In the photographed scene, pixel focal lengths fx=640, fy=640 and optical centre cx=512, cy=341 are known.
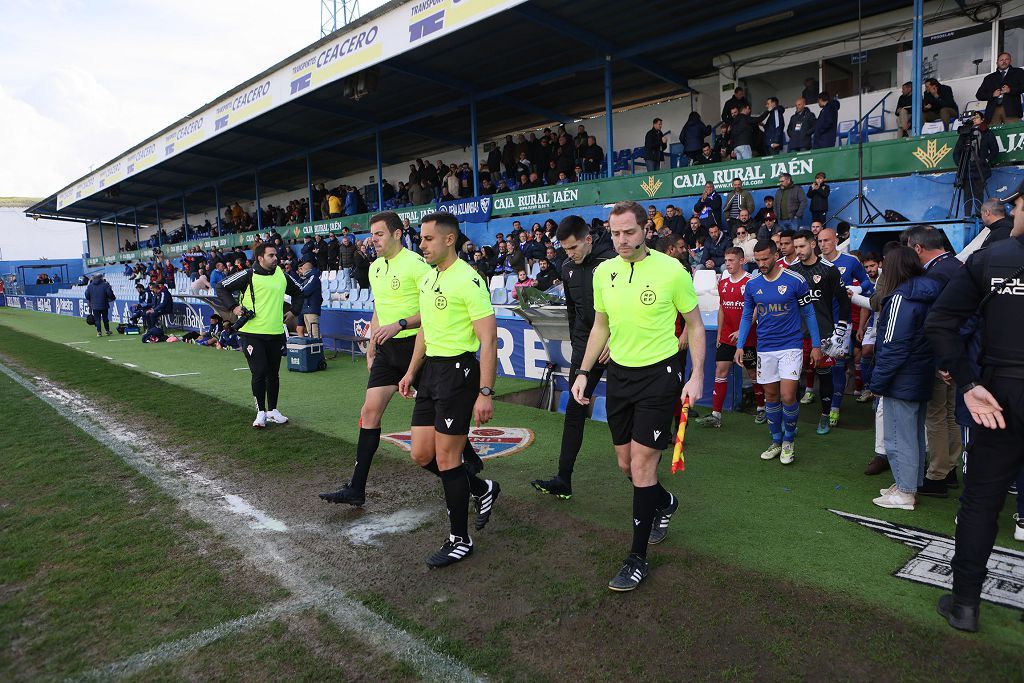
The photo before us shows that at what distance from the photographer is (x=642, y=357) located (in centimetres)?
351

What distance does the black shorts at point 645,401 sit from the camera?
3.40m

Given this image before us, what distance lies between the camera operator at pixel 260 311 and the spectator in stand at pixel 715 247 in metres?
7.52

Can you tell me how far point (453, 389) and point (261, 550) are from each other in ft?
5.26

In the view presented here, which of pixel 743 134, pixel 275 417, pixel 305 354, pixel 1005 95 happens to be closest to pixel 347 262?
pixel 305 354

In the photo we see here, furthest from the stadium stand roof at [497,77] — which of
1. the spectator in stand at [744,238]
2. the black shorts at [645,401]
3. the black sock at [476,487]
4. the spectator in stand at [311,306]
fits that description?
the black shorts at [645,401]

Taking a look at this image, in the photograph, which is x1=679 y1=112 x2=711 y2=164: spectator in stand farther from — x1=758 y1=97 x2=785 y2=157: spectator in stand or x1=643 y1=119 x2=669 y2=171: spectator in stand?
x1=758 y1=97 x2=785 y2=157: spectator in stand

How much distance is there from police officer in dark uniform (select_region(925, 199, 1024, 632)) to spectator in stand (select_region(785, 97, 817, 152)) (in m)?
11.6

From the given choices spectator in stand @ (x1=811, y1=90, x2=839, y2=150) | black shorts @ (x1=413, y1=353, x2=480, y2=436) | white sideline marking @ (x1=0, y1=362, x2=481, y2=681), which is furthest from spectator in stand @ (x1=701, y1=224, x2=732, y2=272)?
white sideline marking @ (x1=0, y1=362, x2=481, y2=681)

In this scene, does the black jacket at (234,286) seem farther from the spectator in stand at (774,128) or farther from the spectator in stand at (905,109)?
the spectator in stand at (905,109)

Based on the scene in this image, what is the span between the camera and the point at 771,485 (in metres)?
4.99

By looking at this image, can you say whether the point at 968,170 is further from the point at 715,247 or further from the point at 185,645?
the point at 185,645

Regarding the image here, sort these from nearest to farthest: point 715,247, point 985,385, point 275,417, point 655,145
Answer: point 985,385, point 275,417, point 715,247, point 655,145

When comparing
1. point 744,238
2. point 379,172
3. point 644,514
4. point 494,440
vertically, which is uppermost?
point 379,172

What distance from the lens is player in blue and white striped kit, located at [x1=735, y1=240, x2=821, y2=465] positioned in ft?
17.9
